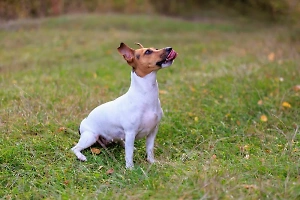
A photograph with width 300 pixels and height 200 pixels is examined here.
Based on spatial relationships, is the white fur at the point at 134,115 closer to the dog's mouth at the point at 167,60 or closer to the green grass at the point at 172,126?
the dog's mouth at the point at 167,60

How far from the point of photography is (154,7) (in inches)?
908

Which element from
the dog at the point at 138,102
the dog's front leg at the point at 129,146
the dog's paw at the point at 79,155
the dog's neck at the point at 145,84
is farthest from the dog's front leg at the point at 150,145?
the dog's paw at the point at 79,155

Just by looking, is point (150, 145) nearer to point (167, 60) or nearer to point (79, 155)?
point (79, 155)

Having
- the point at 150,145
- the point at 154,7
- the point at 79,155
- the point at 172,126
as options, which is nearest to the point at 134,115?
the point at 150,145

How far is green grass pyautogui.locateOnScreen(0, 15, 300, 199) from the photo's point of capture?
3492mm

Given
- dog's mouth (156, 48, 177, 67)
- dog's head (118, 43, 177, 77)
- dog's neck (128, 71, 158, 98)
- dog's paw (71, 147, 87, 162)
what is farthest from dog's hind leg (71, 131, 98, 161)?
dog's mouth (156, 48, 177, 67)

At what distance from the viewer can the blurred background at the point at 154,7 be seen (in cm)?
1703

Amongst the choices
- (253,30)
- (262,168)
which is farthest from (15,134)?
(253,30)

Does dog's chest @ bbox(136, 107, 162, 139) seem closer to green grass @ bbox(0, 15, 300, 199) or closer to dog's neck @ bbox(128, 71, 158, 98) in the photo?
dog's neck @ bbox(128, 71, 158, 98)

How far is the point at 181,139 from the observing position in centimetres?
511

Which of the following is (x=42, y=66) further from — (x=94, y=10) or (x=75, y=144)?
(x=94, y=10)

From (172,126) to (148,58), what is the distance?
160cm

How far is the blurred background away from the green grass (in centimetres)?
549

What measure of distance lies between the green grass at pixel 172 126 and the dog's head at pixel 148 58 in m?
0.91
